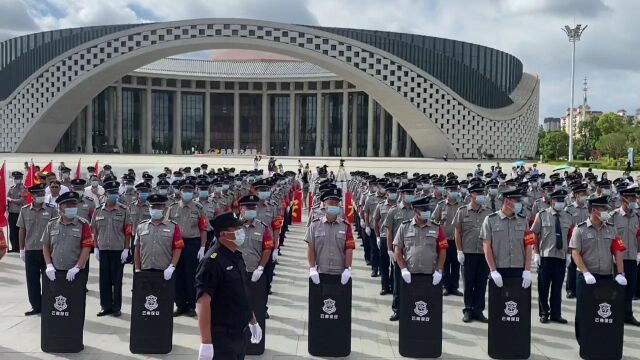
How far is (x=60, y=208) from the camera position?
23.4 ft

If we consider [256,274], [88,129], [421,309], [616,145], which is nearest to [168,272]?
[256,274]

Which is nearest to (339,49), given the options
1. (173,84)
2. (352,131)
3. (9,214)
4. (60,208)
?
(352,131)

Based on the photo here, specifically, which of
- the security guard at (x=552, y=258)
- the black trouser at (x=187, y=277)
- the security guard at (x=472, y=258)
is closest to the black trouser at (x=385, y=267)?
the security guard at (x=472, y=258)

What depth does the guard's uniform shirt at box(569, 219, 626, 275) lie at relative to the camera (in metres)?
6.89

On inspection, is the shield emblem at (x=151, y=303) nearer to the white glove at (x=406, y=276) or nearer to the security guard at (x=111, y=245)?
the security guard at (x=111, y=245)

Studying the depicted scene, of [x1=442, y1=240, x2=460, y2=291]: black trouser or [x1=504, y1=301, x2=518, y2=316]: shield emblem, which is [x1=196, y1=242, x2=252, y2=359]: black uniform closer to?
[x1=504, y1=301, x2=518, y2=316]: shield emblem

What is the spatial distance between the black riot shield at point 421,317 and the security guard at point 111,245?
402cm

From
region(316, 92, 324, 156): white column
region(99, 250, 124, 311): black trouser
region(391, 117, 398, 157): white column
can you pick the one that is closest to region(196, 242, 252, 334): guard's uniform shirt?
region(99, 250, 124, 311): black trouser

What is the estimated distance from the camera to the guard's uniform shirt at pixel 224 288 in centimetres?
411

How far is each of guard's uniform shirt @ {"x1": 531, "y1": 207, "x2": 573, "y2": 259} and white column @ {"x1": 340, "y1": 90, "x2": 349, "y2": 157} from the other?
227 ft

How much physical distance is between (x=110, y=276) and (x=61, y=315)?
1.73 m

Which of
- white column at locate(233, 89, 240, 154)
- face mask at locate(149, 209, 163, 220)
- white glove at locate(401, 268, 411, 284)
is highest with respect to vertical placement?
white column at locate(233, 89, 240, 154)

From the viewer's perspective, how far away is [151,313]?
657 centimetres

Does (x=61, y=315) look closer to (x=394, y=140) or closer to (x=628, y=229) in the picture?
(x=628, y=229)
